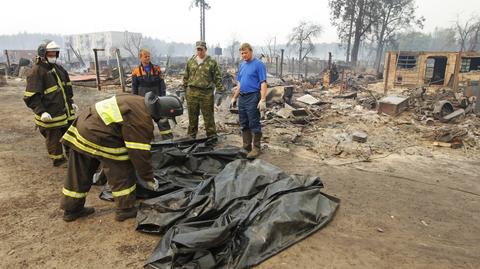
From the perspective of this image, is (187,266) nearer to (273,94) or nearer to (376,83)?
(273,94)

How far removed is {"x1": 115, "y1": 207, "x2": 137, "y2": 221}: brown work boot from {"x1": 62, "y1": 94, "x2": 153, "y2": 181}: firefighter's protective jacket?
1.64 feet

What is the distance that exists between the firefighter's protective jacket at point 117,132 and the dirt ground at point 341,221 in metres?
0.74

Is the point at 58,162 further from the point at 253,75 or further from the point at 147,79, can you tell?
the point at 253,75

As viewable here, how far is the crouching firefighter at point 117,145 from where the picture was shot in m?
2.79

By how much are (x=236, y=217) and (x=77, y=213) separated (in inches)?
64.2

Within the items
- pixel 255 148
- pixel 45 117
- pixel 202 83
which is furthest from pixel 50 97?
pixel 255 148

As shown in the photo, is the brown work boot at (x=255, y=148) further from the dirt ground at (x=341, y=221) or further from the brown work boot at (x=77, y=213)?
the brown work boot at (x=77, y=213)

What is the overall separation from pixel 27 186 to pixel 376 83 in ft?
68.2

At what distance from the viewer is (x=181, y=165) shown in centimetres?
420

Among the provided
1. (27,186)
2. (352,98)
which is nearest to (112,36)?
(352,98)

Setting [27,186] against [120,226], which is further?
[27,186]

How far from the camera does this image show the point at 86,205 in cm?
349

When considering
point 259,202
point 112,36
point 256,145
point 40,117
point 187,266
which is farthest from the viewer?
point 112,36

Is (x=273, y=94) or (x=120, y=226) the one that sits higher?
(x=273, y=94)
